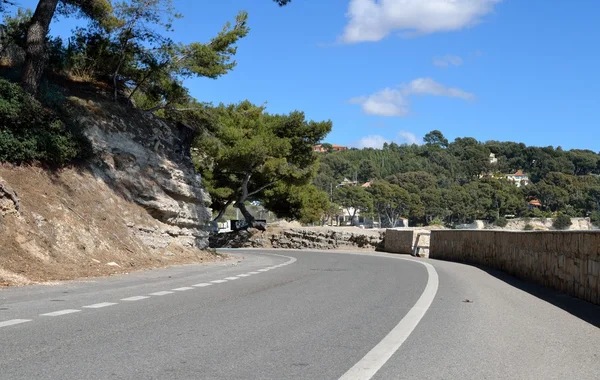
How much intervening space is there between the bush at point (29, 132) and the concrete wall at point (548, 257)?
13.8m

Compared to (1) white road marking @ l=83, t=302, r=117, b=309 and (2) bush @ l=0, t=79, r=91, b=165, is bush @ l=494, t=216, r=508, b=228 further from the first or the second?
(1) white road marking @ l=83, t=302, r=117, b=309

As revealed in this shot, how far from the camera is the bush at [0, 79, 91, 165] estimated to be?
691 inches

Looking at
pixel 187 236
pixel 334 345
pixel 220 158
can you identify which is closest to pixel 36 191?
pixel 187 236

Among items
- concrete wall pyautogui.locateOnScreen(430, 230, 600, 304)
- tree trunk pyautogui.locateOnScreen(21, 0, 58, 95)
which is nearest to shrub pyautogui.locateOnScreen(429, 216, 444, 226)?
concrete wall pyautogui.locateOnScreen(430, 230, 600, 304)

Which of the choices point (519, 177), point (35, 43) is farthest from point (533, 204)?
point (35, 43)

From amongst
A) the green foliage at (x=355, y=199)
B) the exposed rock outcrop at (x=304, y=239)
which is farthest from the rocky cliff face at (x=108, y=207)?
the green foliage at (x=355, y=199)

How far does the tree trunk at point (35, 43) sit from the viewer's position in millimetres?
18859

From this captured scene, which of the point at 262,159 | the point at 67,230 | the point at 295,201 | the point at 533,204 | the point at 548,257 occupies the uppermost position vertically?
the point at 533,204

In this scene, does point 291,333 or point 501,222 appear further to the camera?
point 501,222

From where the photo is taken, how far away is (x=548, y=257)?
1445cm

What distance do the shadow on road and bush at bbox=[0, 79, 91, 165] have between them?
13.5m

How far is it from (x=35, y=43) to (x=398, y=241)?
2381 centimetres

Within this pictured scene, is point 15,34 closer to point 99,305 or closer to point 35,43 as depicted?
point 35,43

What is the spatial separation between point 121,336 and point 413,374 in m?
3.41
